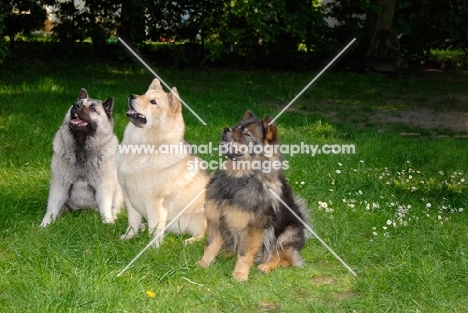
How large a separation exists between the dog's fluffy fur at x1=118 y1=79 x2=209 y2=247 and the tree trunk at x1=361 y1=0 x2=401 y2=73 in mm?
10840

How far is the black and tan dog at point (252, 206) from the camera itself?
4.39m

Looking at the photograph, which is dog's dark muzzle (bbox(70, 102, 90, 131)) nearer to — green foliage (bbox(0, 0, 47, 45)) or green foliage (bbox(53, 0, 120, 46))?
green foliage (bbox(0, 0, 47, 45))

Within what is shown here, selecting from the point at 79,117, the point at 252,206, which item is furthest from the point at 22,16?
the point at 252,206

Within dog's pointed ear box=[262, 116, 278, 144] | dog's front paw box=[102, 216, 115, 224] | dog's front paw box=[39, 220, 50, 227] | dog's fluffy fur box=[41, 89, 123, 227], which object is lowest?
dog's front paw box=[102, 216, 115, 224]

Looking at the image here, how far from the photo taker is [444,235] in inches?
201

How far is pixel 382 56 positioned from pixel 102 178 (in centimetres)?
1099

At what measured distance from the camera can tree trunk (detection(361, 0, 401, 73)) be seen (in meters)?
14.8

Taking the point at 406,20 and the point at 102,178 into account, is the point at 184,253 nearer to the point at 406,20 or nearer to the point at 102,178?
the point at 102,178

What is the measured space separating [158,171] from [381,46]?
37.0ft

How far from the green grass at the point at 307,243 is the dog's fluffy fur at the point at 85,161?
196 mm

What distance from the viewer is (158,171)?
16.2ft

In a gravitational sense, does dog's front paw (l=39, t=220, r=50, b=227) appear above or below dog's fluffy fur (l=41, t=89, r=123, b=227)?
below

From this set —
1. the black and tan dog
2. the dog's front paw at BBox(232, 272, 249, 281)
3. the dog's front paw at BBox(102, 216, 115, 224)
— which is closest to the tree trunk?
the dog's front paw at BBox(102, 216, 115, 224)

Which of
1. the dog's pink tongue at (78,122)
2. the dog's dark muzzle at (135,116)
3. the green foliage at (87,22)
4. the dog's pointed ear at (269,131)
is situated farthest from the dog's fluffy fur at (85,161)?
the green foliage at (87,22)
